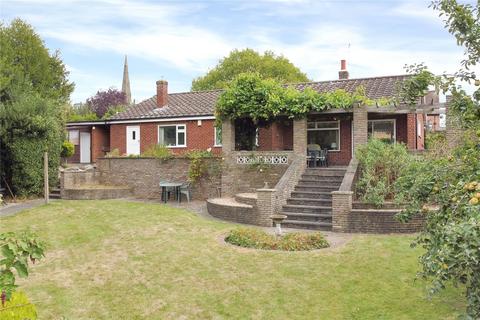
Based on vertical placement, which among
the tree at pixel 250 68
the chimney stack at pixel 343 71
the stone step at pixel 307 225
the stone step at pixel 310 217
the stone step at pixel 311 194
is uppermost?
the tree at pixel 250 68

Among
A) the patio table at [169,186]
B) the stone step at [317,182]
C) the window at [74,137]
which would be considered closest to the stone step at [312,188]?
the stone step at [317,182]

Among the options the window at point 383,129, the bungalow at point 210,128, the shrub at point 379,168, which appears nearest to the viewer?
the shrub at point 379,168

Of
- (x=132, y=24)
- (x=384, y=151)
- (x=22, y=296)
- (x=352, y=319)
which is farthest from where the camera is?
(x=384, y=151)

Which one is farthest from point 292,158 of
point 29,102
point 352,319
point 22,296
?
point 22,296

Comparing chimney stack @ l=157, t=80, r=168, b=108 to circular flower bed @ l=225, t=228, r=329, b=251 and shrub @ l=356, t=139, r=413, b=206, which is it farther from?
circular flower bed @ l=225, t=228, r=329, b=251

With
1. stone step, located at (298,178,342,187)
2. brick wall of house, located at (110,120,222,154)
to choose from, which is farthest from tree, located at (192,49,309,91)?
stone step, located at (298,178,342,187)

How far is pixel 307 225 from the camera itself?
1304 cm

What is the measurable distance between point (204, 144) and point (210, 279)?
16.8m

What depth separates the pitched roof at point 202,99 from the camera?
21056mm

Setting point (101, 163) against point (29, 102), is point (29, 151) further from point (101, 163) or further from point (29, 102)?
point (101, 163)

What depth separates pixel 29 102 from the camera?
18.8 meters

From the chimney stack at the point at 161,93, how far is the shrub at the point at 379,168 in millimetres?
15645

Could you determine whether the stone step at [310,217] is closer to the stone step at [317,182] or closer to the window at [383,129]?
the stone step at [317,182]

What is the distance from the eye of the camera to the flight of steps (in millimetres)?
13219
